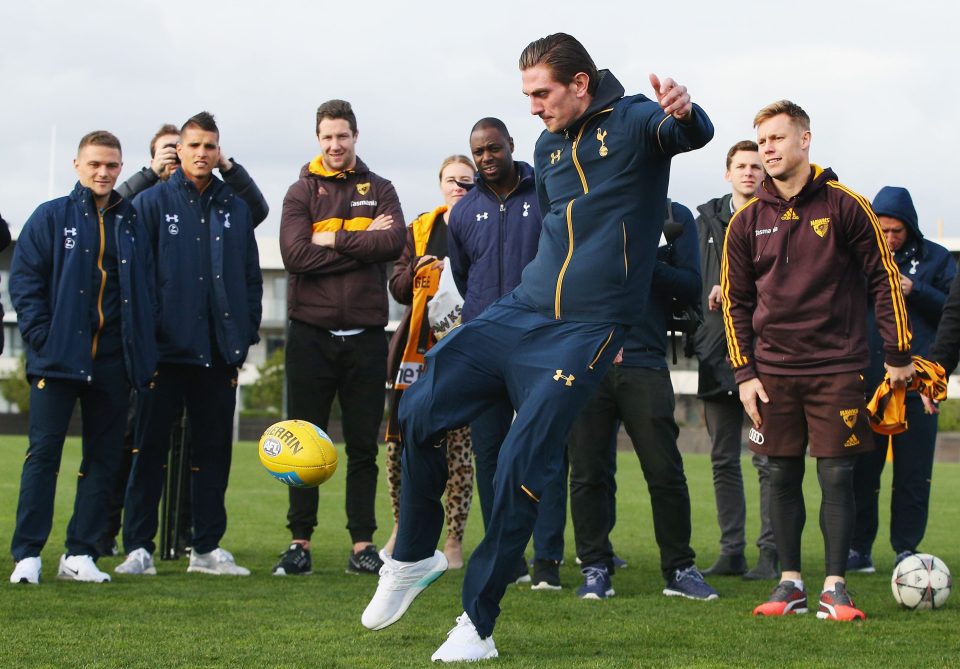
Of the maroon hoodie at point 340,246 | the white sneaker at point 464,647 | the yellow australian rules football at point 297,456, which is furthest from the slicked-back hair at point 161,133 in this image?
the white sneaker at point 464,647

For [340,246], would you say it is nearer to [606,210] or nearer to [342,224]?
[342,224]

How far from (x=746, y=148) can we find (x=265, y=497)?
7783mm

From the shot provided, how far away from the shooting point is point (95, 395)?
747 centimetres

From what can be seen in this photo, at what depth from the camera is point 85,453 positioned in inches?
296

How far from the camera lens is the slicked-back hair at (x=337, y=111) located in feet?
27.2

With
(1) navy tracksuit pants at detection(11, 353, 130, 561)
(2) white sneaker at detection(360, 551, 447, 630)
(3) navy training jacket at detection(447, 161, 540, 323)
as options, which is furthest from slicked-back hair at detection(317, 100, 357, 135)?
(2) white sneaker at detection(360, 551, 447, 630)

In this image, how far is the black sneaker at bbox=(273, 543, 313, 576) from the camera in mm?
7930

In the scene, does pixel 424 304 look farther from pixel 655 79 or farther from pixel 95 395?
pixel 655 79

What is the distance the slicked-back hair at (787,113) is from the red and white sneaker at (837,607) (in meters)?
2.16

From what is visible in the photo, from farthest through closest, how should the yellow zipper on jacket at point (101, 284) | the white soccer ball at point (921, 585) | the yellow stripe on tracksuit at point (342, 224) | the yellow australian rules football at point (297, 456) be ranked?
the yellow stripe on tracksuit at point (342, 224) → the yellow zipper on jacket at point (101, 284) → the yellow australian rules football at point (297, 456) → the white soccer ball at point (921, 585)

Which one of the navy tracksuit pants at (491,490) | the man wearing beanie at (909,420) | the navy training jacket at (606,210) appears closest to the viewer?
the navy training jacket at (606,210)

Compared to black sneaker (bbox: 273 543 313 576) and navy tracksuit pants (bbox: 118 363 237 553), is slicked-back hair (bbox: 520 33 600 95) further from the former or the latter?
black sneaker (bbox: 273 543 313 576)

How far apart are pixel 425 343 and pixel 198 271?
1.51m

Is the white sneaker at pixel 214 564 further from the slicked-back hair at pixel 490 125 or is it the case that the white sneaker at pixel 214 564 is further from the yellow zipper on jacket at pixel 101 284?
the slicked-back hair at pixel 490 125
